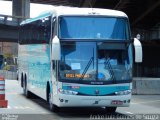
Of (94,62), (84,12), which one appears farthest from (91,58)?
(84,12)

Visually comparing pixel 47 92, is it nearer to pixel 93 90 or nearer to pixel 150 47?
pixel 93 90

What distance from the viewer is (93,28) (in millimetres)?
17688

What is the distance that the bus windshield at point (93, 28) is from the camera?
17516 millimetres

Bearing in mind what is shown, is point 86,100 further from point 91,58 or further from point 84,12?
point 84,12

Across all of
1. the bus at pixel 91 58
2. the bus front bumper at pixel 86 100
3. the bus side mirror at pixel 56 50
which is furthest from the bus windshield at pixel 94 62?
the bus front bumper at pixel 86 100

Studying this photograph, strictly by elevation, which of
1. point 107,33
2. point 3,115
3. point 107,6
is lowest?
point 3,115

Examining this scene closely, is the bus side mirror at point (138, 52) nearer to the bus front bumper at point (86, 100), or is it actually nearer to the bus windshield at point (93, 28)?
the bus windshield at point (93, 28)

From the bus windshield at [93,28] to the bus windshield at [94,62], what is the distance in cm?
29

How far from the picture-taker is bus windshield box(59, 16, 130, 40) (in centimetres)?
1752

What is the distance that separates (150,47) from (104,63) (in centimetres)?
6047

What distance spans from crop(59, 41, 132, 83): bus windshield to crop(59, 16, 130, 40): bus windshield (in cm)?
29

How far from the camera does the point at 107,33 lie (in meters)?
17.7

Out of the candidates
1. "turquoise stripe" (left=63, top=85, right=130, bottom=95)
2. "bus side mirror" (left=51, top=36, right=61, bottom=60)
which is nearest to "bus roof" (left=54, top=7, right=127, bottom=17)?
"bus side mirror" (left=51, top=36, right=61, bottom=60)

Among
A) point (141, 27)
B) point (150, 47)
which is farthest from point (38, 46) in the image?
point (150, 47)
